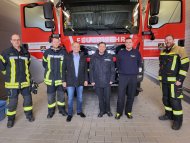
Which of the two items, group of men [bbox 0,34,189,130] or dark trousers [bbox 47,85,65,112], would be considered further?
dark trousers [bbox 47,85,65,112]

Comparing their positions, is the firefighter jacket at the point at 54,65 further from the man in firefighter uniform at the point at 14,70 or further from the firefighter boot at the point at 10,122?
the firefighter boot at the point at 10,122

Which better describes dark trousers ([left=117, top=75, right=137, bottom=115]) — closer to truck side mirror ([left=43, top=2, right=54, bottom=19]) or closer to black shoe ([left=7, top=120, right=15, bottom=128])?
truck side mirror ([left=43, top=2, right=54, bottom=19])

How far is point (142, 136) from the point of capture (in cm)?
348

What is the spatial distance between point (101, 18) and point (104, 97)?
1877 millimetres

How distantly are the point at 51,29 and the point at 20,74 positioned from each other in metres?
1.45

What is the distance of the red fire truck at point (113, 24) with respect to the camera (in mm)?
4648

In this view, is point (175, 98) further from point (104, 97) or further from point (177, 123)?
point (104, 97)

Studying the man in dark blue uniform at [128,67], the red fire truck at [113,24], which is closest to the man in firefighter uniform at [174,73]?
the man in dark blue uniform at [128,67]

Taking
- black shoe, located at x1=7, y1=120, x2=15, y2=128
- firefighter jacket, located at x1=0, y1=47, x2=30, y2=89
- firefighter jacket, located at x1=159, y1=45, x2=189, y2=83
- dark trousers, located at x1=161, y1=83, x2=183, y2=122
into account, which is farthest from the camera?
black shoe, located at x1=7, y1=120, x2=15, y2=128

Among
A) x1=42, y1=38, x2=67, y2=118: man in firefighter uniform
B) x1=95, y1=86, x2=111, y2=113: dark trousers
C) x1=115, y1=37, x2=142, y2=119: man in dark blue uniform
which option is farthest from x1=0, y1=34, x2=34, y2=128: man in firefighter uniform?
x1=115, y1=37, x2=142, y2=119: man in dark blue uniform

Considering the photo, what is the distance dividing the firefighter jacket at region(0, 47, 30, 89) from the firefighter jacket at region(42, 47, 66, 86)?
509 mm

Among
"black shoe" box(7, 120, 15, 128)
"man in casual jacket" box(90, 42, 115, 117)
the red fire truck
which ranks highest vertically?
the red fire truck

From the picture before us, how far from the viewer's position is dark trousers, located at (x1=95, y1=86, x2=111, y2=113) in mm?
4366

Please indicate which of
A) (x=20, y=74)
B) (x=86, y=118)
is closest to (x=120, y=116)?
(x=86, y=118)
